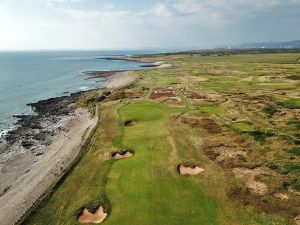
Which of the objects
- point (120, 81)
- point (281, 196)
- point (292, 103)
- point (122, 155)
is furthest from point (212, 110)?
point (120, 81)

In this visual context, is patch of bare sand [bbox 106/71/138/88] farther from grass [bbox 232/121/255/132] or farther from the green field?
grass [bbox 232/121/255/132]

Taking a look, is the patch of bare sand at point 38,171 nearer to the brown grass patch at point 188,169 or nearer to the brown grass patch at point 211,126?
the brown grass patch at point 188,169

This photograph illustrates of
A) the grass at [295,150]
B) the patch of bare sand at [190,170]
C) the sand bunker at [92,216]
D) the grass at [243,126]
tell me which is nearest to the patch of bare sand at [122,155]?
the patch of bare sand at [190,170]

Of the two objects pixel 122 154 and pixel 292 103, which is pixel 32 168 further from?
pixel 292 103

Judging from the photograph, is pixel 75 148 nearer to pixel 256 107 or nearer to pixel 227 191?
pixel 227 191

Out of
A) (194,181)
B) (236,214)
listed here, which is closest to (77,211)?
(194,181)

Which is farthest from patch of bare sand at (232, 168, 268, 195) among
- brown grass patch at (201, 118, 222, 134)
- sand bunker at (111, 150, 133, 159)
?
brown grass patch at (201, 118, 222, 134)
